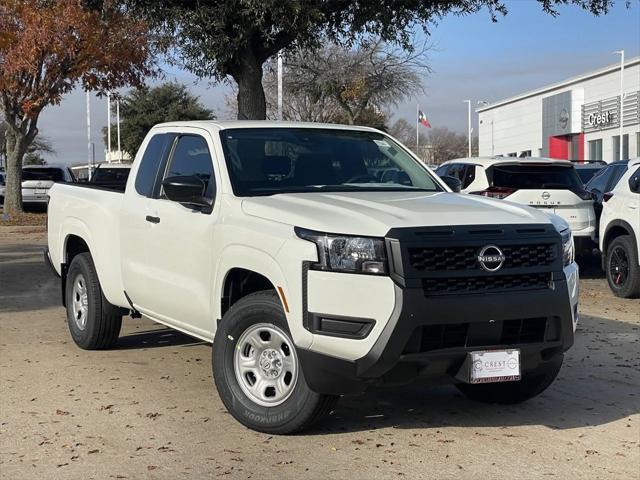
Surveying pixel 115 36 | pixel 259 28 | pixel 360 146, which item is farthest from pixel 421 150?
pixel 360 146

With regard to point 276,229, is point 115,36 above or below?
above

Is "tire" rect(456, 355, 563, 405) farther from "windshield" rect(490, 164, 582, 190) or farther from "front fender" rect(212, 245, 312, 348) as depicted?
"windshield" rect(490, 164, 582, 190)

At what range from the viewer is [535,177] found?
12664 millimetres

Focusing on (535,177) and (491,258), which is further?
(535,177)

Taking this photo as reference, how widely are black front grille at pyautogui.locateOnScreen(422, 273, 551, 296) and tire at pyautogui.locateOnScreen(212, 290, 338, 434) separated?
2.94ft

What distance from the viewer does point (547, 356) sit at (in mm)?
5211

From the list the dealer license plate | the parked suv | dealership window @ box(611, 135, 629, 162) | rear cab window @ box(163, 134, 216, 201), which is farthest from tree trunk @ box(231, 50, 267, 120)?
dealership window @ box(611, 135, 629, 162)

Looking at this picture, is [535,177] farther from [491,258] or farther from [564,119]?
[564,119]

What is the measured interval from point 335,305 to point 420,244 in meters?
0.57

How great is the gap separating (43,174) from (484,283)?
2588cm

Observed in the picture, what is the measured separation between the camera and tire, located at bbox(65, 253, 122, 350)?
754cm

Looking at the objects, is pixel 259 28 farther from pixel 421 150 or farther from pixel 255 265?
pixel 421 150

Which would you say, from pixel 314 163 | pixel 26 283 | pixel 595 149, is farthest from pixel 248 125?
pixel 595 149

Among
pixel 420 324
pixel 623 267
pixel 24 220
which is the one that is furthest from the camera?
pixel 24 220
